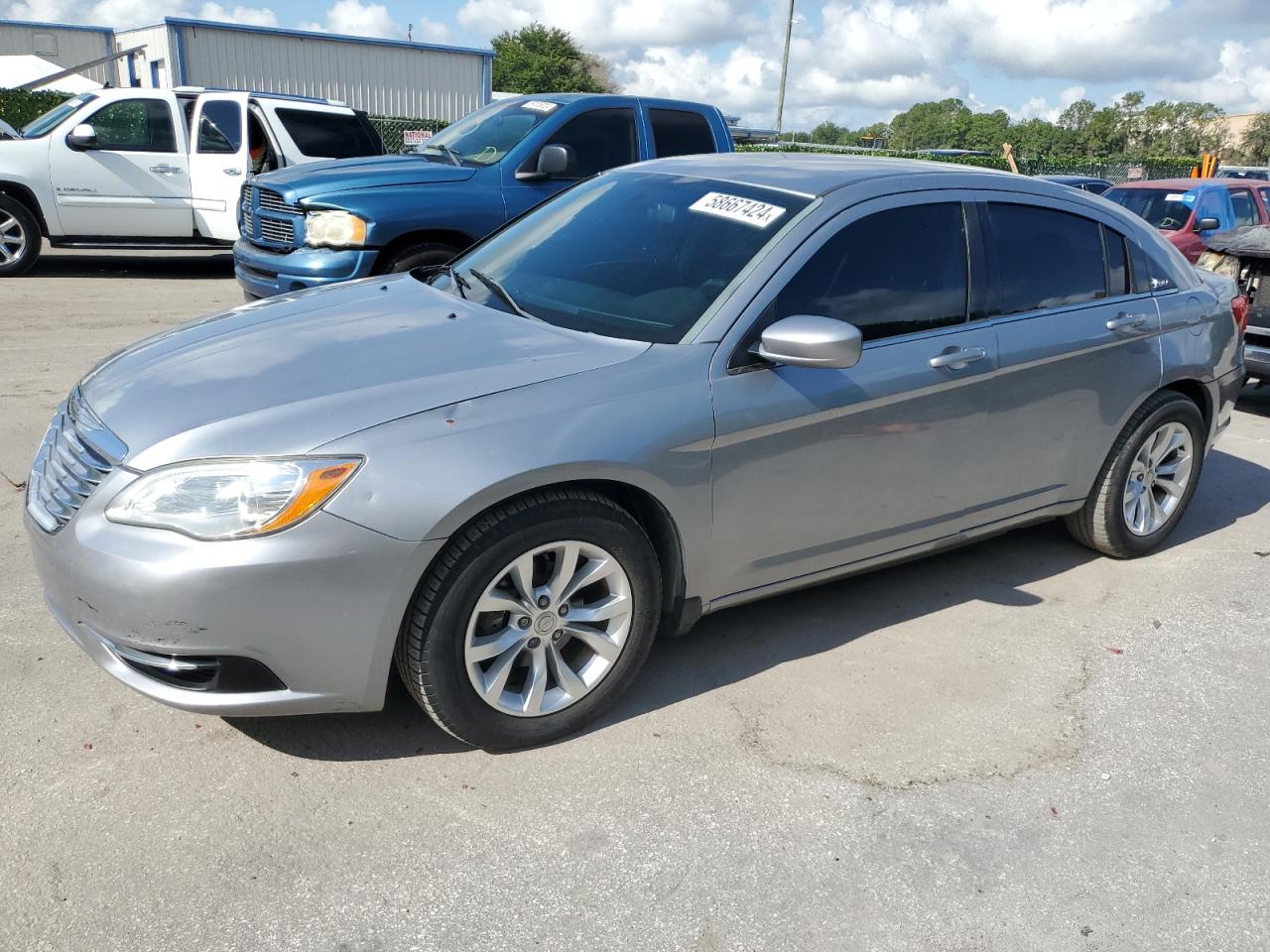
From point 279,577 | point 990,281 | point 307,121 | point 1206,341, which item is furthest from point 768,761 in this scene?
point 307,121

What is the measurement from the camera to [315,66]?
29.5 meters

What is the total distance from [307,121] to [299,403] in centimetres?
1053

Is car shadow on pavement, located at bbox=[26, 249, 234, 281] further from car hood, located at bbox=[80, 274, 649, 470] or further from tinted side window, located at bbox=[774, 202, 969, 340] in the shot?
tinted side window, located at bbox=[774, 202, 969, 340]

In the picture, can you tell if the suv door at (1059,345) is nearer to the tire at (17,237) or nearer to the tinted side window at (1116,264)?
the tinted side window at (1116,264)

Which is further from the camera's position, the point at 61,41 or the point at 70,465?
the point at 61,41

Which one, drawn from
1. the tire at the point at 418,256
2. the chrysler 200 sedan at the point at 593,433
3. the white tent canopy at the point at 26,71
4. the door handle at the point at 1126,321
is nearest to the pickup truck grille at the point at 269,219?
the tire at the point at 418,256

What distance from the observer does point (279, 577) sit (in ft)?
8.56

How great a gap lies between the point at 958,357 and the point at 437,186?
15.9 feet

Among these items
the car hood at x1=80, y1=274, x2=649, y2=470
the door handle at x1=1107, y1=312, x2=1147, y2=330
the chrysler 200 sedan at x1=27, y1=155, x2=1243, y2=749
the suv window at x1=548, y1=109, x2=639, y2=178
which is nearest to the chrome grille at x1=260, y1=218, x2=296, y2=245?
the suv window at x1=548, y1=109, x2=639, y2=178

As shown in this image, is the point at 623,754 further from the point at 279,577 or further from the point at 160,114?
the point at 160,114

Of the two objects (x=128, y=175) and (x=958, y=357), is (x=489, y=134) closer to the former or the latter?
(x=128, y=175)

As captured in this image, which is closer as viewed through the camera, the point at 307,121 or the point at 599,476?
the point at 599,476

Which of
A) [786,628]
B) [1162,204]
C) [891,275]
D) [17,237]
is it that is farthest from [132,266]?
[1162,204]

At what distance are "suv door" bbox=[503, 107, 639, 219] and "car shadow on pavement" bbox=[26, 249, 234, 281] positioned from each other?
6062 mm
